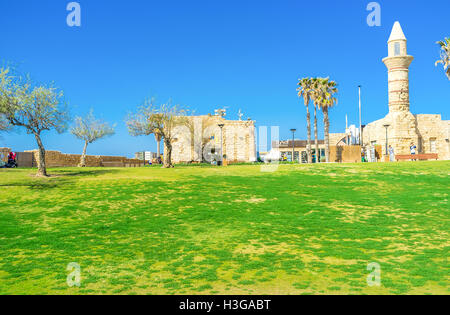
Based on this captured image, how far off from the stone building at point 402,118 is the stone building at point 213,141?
71.1 ft

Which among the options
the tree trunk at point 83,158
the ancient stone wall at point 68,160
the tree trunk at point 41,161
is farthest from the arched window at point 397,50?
the tree trunk at point 41,161

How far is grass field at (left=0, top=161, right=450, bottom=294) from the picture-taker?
9.56 metres

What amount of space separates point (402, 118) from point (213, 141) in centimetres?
2934

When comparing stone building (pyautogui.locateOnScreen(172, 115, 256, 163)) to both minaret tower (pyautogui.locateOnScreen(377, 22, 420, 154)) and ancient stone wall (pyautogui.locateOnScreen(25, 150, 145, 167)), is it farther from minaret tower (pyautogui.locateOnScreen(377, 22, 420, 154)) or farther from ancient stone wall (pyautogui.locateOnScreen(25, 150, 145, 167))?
minaret tower (pyautogui.locateOnScreen(377, 22, 420, 154))

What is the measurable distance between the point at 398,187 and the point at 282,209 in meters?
9.47

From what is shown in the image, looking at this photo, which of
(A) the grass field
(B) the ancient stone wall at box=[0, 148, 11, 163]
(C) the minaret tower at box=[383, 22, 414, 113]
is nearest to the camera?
(A) the grass field

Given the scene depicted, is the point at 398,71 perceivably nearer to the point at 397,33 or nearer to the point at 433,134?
the point at 397,33

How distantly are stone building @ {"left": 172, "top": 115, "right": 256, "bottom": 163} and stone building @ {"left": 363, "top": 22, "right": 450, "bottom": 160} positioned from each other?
21.7 m

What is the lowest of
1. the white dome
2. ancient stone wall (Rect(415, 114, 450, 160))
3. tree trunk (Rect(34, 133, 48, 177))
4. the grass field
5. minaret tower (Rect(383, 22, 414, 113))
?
the grass field

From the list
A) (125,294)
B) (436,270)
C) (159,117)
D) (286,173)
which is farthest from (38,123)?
(436,270)

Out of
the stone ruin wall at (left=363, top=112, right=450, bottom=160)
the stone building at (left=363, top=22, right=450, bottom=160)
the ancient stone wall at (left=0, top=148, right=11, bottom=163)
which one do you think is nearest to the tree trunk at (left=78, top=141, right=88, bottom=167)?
the ancient stone wall at (left=0, top=148, right=11, bottom=163)

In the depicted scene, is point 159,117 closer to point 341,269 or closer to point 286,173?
point 286,173
